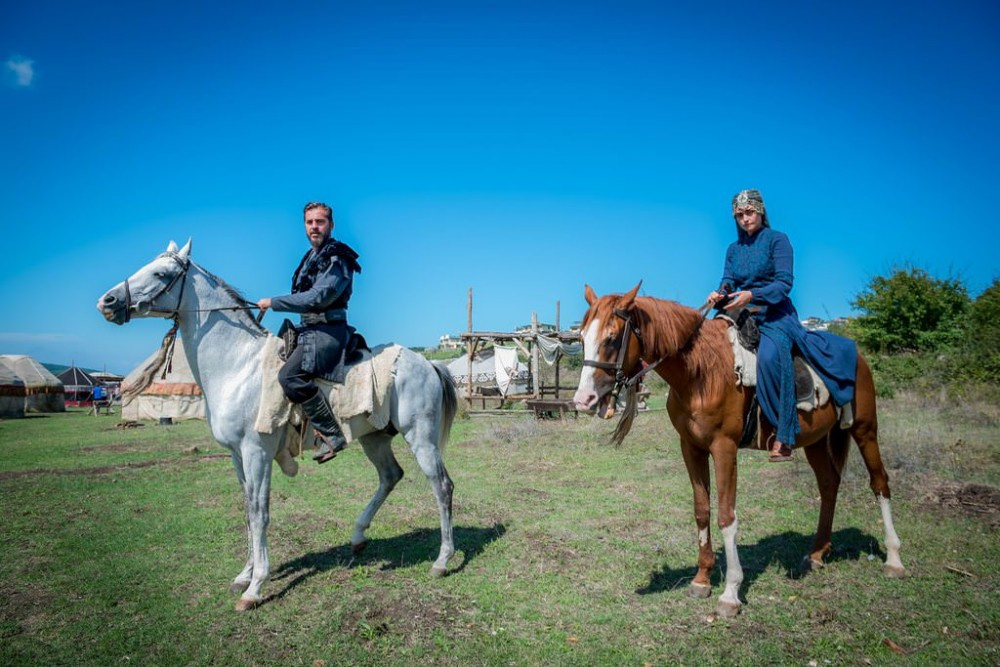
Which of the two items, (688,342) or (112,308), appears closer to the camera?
(688,342)

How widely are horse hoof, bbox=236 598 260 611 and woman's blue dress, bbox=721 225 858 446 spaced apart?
4.32m

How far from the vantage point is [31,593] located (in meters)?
4.65

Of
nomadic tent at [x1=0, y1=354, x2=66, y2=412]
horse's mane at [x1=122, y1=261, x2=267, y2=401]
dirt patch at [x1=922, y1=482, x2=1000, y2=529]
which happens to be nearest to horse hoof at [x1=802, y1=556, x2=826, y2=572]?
dirt patch at [x1=922, y1=482, x2=1000, y2=529]

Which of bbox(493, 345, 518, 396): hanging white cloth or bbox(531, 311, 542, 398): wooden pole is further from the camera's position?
bbox(493, 345, 518, 396): hanging white cloth

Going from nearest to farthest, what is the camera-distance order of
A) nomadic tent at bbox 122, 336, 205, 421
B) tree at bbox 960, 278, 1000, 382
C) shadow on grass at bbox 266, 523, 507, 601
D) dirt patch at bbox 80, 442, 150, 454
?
shadow on grass at bbox 266, 523, 507, 601
dirt patch at bbox 80, 442, 150, 454
tree at bbox 960, 278, 1000, 382
nomadic tent at bbox 122, 336, 205, 421

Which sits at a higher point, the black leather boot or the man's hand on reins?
the man's hand on reins

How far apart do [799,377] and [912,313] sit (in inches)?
789

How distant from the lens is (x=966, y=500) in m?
6.44

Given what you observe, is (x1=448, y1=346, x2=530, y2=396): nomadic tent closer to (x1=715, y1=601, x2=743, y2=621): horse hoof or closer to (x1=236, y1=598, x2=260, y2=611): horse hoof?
(x1=236, y1=598, x2=260, y2=611): horse hoof

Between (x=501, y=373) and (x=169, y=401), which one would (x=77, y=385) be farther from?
(x=501, y=373)

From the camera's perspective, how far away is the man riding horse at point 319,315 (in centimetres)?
477

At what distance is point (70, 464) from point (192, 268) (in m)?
9.54

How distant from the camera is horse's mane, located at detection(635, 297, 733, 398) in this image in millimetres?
4109

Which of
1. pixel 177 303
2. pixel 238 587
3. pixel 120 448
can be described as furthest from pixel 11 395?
pixel 238 587
